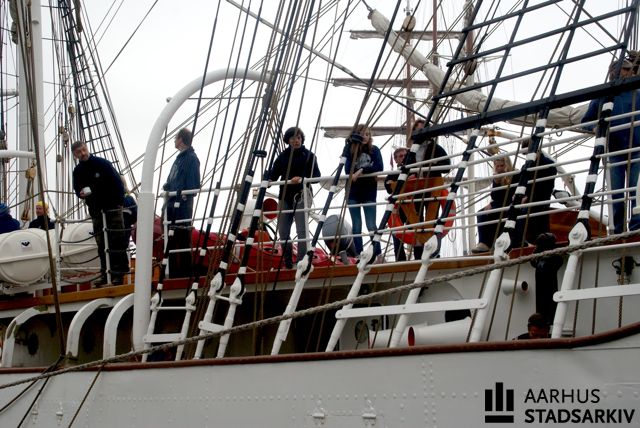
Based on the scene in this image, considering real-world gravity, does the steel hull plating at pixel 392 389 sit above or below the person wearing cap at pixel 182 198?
below

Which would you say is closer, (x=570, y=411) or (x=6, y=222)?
(x=570, y=411)

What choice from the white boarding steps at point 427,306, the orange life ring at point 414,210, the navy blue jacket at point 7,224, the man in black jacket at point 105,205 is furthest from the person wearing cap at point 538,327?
the navy blue jacket at point 7,224

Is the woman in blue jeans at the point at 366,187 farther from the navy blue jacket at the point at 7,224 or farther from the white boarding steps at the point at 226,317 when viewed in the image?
the navy blue jacket at the point at 7,224

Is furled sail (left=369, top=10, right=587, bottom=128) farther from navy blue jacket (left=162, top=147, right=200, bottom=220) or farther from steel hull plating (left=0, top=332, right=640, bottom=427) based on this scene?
steel hull plating (left=0, top=332, right=640, bottom=427)

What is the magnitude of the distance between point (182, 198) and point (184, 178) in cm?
21

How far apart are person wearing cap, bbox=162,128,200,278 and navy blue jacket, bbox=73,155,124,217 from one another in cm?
62

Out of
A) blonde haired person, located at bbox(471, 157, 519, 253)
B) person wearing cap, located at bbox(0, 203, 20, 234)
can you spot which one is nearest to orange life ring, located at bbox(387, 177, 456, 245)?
blonde haired person, located at bbox(471, 157, 519, 253)

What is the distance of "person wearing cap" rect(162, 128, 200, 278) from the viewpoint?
333 inches

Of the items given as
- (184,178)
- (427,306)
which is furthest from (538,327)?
(184,178)

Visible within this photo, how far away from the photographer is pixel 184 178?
348 inches

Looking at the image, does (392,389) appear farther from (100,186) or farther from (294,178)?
(100,186)

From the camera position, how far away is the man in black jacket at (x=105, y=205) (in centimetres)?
932

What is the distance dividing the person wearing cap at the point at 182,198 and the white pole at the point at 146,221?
1.35 feet

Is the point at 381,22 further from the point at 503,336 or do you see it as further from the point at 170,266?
the point at 503,336
